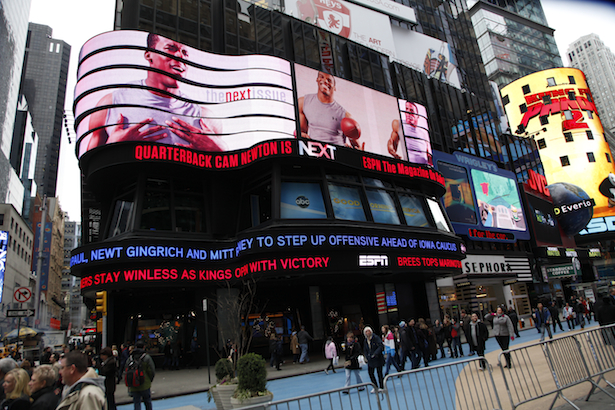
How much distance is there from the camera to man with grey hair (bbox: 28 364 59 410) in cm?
523

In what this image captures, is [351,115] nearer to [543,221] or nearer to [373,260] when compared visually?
[373,260]

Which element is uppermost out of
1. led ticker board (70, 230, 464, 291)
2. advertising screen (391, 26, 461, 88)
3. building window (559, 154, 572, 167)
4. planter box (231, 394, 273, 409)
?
advertising screen (391, 26, 461, 88)

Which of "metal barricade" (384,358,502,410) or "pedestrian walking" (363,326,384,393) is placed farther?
"pedestrian walking" (363,326,384,393)

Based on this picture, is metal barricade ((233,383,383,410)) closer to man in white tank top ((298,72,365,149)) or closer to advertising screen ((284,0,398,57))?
man in white tank top ((298,72,365,149))

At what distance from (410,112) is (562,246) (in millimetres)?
32774

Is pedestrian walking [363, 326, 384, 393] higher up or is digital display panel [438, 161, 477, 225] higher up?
digital display panel [438, 161, 477, 225]

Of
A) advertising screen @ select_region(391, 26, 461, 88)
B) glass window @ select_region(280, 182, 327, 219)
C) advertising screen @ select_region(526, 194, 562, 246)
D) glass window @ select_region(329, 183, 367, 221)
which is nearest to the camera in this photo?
glass window @ select_region(280, 182, 327, 219)

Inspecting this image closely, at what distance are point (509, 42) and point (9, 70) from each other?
12918 centimetres

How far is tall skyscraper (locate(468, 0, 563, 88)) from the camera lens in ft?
334

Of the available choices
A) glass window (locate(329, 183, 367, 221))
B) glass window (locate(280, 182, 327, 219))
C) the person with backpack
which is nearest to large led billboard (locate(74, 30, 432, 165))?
glass window (locate(280, 182, 327, 219))

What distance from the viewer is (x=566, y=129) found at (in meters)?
78.2

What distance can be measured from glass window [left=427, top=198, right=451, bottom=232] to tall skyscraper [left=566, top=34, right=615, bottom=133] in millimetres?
206148

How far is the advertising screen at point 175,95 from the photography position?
Answer: 21.8 meters

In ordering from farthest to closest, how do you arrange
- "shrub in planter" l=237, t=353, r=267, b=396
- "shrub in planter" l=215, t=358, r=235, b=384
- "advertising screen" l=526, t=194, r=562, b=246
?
"advertising screen" l=526, t=194, r=562, b=246
"shrub in planter" l=215, t=358, r=235, b=384
"shrub in planter" l=237, t=353, r=267, b=396
